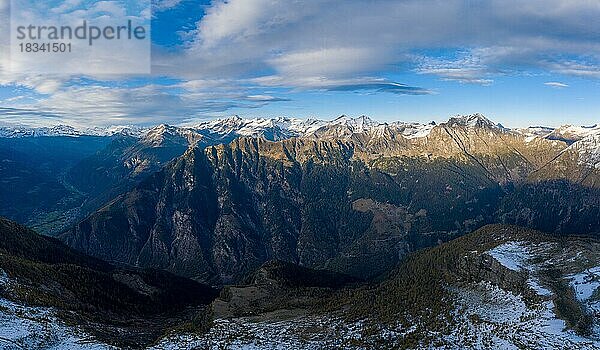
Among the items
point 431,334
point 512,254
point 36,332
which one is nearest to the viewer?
point 36,332

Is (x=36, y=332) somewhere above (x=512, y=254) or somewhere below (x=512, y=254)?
below

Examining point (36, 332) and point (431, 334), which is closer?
point (36, 332)

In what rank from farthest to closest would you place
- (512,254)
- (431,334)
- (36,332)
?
(512,254)
(431,334)
(36,332)

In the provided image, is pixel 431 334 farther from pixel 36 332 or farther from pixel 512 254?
pixel 36 332

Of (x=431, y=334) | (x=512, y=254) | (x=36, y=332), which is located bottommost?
(x=431, y=334)

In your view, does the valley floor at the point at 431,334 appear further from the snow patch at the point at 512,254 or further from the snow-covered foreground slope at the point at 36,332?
the snow patch at the point at 512,254

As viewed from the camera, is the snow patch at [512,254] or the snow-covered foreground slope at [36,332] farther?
the snow patch at [512,254]

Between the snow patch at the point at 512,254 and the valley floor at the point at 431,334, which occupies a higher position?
the snow patch at the point at 512,254

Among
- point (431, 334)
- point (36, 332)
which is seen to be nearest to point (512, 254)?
point (431, 334)

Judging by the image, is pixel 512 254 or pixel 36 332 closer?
pixel 36 332

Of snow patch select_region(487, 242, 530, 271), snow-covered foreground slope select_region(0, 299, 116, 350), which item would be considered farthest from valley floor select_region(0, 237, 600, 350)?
snow patch select_region(487, 242, 530, 271)

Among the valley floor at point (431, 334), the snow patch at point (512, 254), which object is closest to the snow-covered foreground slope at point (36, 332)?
the valley floor at point (431, 334)

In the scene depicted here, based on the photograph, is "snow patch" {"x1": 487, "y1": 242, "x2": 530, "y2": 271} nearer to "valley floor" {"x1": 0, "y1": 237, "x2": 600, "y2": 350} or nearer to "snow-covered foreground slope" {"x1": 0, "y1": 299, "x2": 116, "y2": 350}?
"valley floor" {"x1": 0, "y1": 237, "x2": 600, "y2": 350}

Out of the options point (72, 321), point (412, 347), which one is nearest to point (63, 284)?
point (72, 321)
